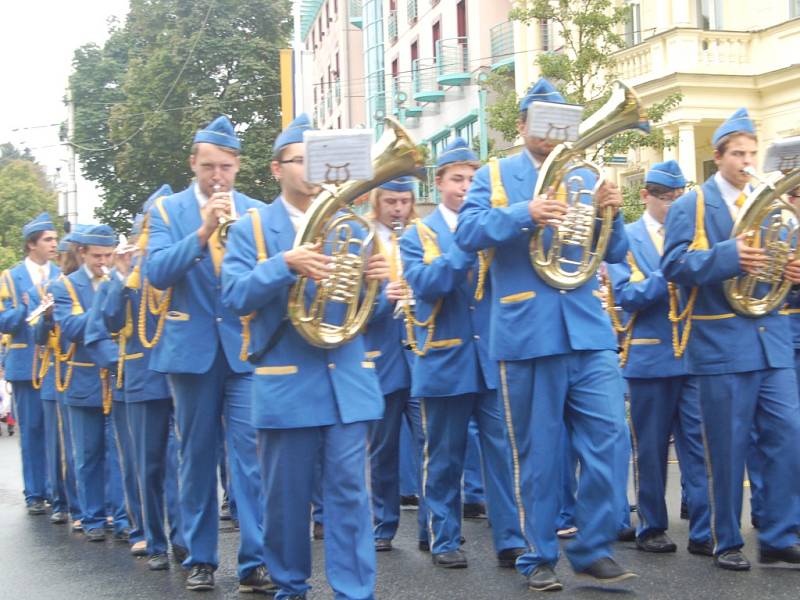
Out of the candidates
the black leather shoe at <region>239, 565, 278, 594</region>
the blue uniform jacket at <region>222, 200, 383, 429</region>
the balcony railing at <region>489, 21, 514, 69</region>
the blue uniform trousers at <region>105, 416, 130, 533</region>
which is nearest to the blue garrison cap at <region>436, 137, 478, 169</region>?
the blue uniform jacket at <region>222, 200, 383, 429</region>

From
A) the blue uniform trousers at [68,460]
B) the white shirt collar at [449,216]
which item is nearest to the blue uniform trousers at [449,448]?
the white shirt collar at [449,216]

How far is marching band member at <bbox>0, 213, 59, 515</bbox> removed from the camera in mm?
10938

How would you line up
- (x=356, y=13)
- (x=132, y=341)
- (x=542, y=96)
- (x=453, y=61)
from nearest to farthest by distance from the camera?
(x=542, y=96), (x=132, y=341), (x=453, y=61), (x=356, y=13)

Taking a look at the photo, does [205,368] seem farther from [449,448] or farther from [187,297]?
[449,448]

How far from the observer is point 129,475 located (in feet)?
28.7

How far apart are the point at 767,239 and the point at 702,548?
5.77ft

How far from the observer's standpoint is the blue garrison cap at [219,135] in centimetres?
712

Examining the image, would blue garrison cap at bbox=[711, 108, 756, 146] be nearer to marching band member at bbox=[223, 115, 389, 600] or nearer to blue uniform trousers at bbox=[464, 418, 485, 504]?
marching band member at bbox=[223, 115, 389, 600]

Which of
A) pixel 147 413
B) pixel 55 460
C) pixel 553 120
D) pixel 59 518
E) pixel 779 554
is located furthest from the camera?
pixel 55 460

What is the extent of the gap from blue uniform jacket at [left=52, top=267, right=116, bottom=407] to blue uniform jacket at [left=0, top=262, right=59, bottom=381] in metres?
1.39

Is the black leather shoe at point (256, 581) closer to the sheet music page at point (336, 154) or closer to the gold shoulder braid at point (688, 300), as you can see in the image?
the sheet music page at point (336, 154)

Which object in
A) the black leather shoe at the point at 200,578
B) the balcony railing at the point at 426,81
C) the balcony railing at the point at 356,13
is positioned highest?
the balcony railing at the point at 356,13

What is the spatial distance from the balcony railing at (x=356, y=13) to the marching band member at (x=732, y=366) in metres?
48.3

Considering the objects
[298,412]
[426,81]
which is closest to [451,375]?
[298,412]
